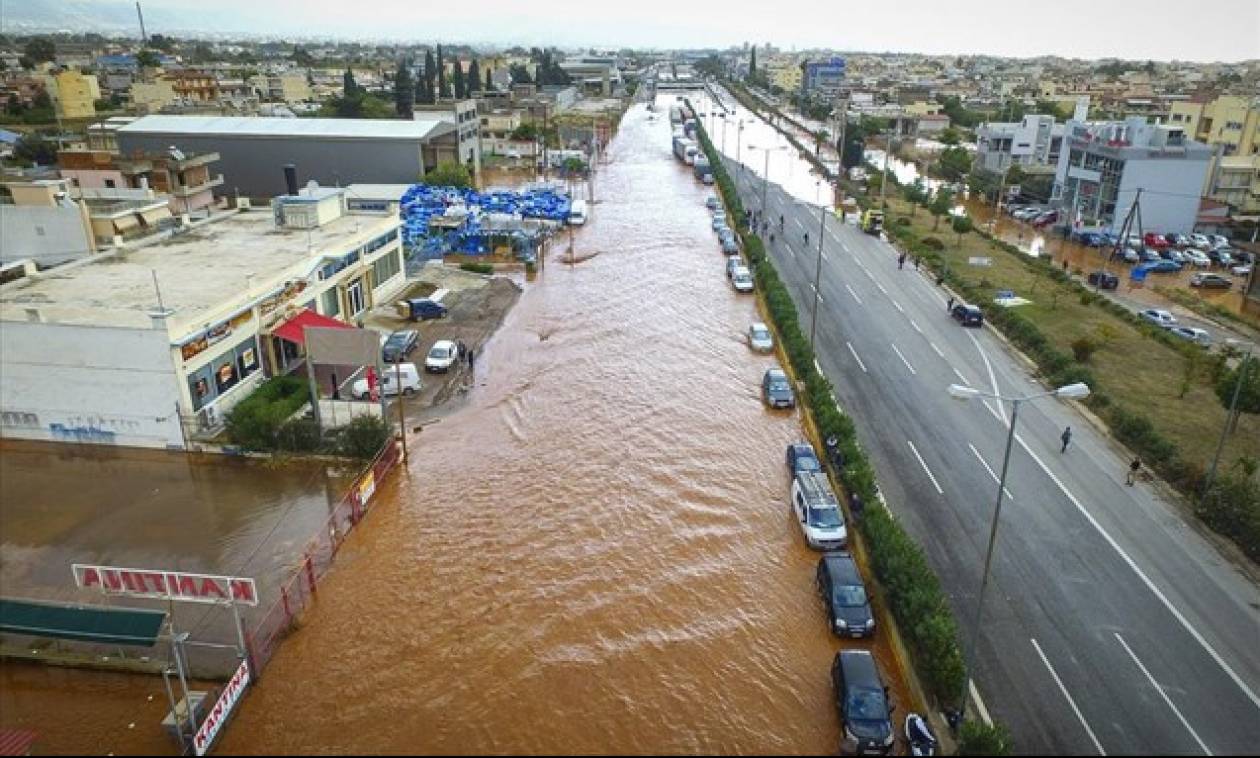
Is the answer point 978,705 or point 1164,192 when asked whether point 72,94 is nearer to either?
point 1164,192

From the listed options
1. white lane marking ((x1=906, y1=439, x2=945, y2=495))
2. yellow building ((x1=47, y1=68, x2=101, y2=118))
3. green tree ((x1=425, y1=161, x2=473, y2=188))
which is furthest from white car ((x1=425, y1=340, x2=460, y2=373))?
yellow building ((x1=47, y1=68, x2=101, y2=118))

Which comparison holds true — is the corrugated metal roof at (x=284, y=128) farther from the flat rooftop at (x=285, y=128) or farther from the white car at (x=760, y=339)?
the white car at (x=760, y=339)

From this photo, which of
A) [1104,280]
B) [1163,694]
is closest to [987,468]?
[1163,694]

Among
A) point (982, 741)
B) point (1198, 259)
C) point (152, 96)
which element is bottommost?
point (1198, 259)

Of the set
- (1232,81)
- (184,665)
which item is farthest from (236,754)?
(1232,81)

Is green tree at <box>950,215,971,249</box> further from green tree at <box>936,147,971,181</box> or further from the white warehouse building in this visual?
the white warehouse building

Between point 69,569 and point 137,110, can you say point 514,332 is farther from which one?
point 137,110

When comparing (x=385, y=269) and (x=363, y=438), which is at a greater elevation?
(x=385, y=269)

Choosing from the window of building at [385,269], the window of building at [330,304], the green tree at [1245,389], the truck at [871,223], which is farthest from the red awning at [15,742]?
the truck at [871,223]

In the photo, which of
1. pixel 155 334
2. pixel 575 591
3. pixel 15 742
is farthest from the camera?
pixel 155 334

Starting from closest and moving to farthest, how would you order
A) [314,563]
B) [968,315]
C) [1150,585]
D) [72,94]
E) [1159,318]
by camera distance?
[1150,585]
[314,563]
[968,315]
[1159,318]
[72,94]
